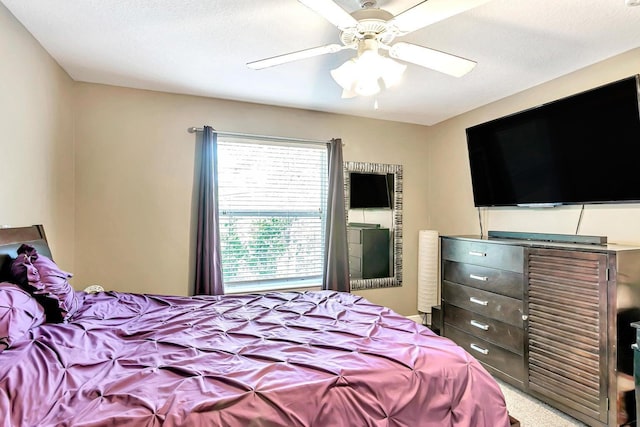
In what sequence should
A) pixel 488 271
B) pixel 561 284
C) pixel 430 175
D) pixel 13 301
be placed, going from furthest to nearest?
pixel 430 175
pixel 488 271
pixel 561 284
pixel 13 301

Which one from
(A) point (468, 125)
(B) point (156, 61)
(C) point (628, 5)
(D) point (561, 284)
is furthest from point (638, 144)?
(B) point (156, 61)

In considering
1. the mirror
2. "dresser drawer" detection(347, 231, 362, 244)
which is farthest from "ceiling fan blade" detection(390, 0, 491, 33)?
"dresser drawer" detection(347, 231, 362, 244)

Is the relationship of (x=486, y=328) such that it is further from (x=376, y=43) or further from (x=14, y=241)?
(x=14, y=241)

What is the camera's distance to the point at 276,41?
2.23 meters

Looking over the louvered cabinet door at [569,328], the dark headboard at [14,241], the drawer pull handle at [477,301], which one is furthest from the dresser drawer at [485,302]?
the dark headboard at [14,241]

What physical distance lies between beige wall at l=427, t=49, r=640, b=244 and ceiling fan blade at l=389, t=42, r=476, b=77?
128cm

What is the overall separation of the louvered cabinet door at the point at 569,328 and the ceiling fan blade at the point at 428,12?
5.52 feet

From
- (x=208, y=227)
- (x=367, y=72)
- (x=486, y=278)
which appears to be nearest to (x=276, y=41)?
(x=367, y=72)

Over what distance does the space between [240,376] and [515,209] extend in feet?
9.62

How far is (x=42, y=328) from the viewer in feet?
5.00

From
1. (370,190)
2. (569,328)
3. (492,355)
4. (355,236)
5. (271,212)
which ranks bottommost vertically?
(492,355)

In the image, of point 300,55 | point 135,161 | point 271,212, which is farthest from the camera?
point 271,212

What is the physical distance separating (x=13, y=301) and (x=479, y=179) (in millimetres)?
3476

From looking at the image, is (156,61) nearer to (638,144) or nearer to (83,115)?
(83,115)
